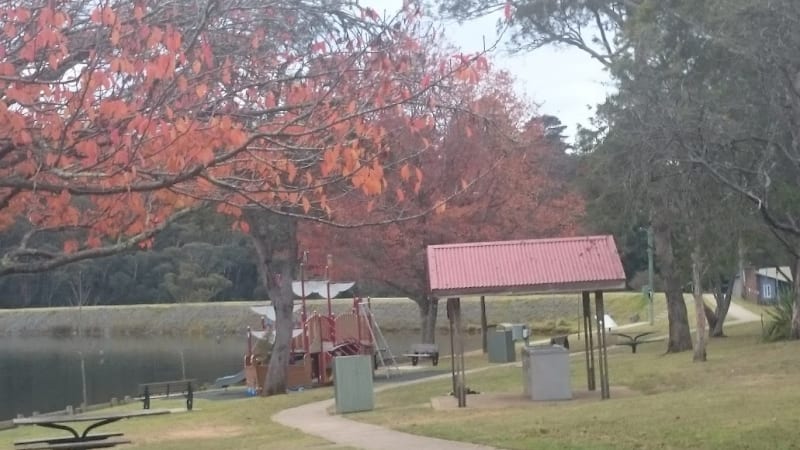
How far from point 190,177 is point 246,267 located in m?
69.5

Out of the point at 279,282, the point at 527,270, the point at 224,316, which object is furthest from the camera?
the point at 224,316

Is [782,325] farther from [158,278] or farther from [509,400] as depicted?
[158,278]

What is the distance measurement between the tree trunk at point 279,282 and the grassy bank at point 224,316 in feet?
92.2

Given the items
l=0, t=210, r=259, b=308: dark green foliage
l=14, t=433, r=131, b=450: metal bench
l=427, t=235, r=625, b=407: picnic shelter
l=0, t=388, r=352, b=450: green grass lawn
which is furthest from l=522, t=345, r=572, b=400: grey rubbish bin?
l=0, t=210, r=259, b=308: dark green foliage

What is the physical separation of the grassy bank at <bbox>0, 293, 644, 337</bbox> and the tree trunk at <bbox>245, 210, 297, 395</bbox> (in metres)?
28.1

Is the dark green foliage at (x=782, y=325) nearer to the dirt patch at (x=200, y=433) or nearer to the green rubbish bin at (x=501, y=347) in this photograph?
the green rubbish bin at (x=501, y=347)

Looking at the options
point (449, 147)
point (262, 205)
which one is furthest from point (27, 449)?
point (449, 147)

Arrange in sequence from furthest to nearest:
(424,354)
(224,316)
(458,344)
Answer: (224,316), (424,354), (458,344)

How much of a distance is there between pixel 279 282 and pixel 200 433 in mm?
11119

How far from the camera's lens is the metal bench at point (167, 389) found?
2697 cm

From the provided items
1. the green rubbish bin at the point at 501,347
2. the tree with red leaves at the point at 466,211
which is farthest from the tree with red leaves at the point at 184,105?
the green rubbish bin at the point at 501,347

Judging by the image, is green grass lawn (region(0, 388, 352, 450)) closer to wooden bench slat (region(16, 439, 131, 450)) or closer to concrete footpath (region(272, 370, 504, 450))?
concrete footpath (region(272, 370, 504, 450))

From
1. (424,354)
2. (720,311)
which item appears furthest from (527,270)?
(720,311)

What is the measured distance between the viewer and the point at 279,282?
99.6 feet
